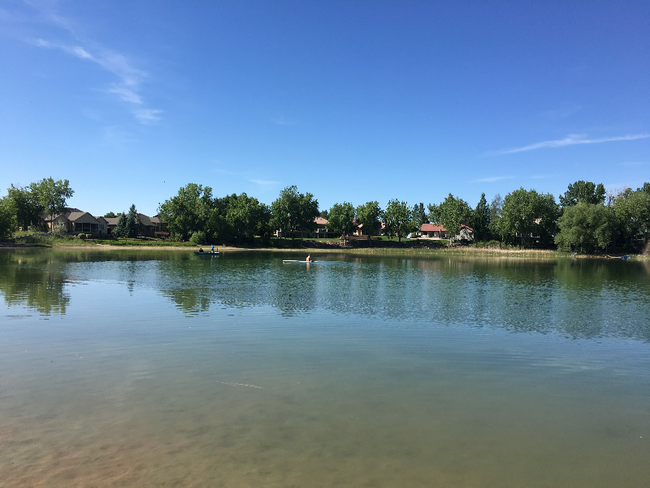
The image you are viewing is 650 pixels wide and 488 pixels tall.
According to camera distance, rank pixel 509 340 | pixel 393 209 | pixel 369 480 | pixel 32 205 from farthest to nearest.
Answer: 1. pixel 393 209
2. pixel 32 205
3. pixel 509 340
4. pixel 369 480

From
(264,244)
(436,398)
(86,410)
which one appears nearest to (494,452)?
(436,398)

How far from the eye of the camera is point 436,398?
9.93m

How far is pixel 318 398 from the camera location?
9.67 meters

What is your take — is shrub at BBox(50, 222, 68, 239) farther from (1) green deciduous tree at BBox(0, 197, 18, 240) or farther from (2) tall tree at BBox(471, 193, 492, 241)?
(2) tall tree at BBox(471, 193, 492, 241)

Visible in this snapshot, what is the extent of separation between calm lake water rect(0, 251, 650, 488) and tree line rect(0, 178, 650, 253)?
7934 centimetres

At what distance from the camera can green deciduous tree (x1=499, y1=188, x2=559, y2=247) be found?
104 metres

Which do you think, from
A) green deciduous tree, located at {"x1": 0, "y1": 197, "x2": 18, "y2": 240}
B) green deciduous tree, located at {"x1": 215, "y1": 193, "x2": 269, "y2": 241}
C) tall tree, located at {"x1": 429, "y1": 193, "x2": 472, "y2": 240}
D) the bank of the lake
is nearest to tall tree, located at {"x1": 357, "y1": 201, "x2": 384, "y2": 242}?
the bank of the lake

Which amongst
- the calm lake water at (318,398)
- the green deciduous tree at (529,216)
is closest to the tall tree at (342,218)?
the green deciduous tree at (529,216)

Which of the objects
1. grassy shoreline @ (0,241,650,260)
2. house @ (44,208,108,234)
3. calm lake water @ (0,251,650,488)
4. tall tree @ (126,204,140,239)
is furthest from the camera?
house @ (44,208,108,234)

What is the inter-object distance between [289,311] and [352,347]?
7219 millimetres

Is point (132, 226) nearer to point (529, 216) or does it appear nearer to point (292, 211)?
point (292, 211)

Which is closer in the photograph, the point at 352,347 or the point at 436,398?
the point at 436,398

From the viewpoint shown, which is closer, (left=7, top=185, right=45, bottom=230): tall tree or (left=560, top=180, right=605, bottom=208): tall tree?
(left=7, top=185, right=45, bottom=230): tall tree

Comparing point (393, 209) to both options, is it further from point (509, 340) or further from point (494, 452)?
point (494, 452)
